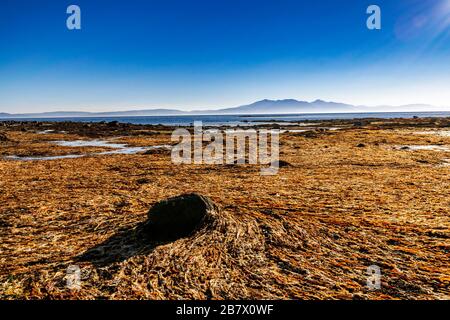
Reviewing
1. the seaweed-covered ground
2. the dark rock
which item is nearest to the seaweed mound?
the seaweed-covered ground

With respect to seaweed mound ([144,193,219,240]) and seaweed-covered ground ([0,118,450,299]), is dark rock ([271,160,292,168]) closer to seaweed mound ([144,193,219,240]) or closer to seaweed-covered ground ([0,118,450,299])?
seaweed-covered ground ([0,118,450,299])

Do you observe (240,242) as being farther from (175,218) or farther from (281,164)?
(281,164)

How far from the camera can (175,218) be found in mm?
7109

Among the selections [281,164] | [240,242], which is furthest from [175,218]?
[281,164]

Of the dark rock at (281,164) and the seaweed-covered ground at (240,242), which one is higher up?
the dark rock at (281,164)

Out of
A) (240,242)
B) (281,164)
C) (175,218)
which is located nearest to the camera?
(240,242)

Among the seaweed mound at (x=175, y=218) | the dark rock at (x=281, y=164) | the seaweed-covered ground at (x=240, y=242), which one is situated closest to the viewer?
the seaweed-covered ground at (x=240, y=242)

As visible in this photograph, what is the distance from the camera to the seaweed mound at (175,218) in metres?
6.98

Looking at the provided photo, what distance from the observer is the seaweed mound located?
698 centimetres

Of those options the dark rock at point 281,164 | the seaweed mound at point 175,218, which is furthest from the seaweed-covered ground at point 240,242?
the dark rock at point 281,164

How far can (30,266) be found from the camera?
18.5 feet

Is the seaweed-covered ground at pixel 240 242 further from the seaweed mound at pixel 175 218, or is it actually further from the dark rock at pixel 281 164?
the dark rock at pixel 281 164
